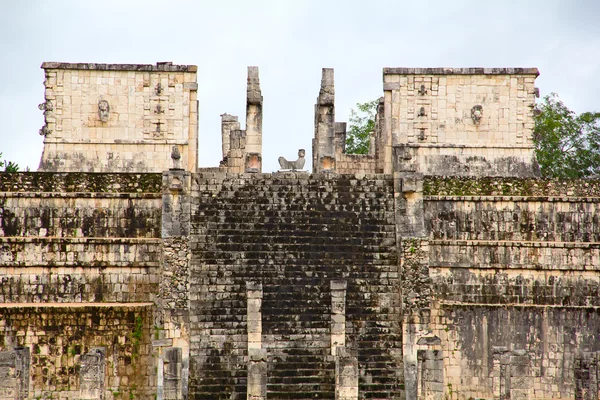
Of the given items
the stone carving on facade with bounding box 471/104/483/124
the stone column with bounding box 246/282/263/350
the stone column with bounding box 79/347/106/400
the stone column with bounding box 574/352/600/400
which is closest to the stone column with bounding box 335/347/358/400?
the stone column with bounding box 246/282/263/350

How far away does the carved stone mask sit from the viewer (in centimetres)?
3081

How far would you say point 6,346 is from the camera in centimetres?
2600

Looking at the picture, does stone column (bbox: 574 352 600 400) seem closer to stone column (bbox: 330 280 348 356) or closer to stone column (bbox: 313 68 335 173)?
stone column (bbox: 330 280 348 356)

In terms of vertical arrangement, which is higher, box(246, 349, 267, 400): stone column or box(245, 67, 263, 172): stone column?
box(245, 67, 263, 172): stone column

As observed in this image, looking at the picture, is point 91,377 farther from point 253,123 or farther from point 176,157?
point 253,123

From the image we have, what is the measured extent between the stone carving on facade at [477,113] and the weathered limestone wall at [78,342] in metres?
10.9

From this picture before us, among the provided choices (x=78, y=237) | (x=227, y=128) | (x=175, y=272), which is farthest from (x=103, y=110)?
(x=227, y=128)

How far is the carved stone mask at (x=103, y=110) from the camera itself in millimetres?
30812

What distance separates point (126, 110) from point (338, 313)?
33.2 feet

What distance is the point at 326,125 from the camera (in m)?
31.6

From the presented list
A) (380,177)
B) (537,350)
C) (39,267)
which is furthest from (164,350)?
(537,350)

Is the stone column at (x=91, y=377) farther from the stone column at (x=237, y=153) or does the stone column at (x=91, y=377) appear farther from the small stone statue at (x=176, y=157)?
the stone column at (x=237, y=153)

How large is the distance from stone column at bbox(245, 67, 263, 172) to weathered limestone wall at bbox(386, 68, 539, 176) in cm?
353

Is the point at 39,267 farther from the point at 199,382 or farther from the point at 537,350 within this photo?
the point at 537,350
